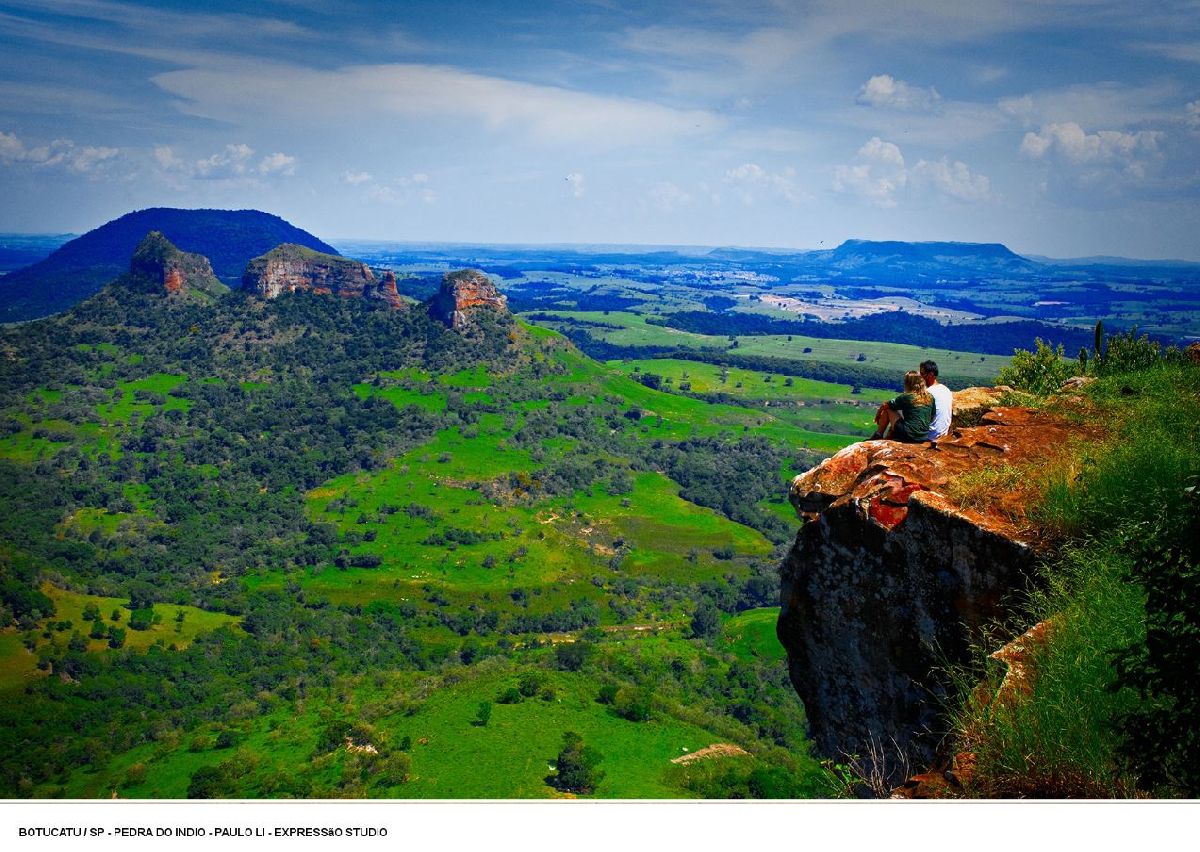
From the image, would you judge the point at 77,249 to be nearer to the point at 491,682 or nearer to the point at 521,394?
the point at 521,394

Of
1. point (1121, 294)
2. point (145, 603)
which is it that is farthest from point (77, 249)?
point (1121, 294)

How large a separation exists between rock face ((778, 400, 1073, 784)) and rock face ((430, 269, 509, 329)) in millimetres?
117364

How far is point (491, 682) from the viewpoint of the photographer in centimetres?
4522

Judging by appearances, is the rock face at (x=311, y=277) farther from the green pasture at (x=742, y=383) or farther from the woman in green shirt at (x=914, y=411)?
the woman in green shirt at (x=914, y=411)

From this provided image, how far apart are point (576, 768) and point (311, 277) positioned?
121864mm

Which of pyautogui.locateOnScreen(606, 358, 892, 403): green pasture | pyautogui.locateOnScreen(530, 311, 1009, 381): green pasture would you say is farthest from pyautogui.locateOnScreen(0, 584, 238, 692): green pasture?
pyautogui.locateOnScreen(530, 311, 1009, 381): green pasture

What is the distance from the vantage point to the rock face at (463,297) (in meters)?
123

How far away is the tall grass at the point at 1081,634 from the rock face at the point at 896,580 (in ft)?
1.63

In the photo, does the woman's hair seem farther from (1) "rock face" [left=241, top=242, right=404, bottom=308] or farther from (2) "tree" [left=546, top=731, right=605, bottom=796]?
(1) "rock face" [left=241, top=242, right=404, bottom=308]

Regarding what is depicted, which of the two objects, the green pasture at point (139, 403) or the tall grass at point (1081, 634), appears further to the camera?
the green pasture at point (139, 403)

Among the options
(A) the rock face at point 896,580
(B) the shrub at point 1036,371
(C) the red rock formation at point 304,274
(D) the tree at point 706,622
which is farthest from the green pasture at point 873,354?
(A) the rock face at point 896,580

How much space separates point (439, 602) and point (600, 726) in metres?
29.4

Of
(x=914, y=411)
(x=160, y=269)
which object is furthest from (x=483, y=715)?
(x=160, y=269)

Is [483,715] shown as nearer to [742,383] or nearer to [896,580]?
[896,580]
